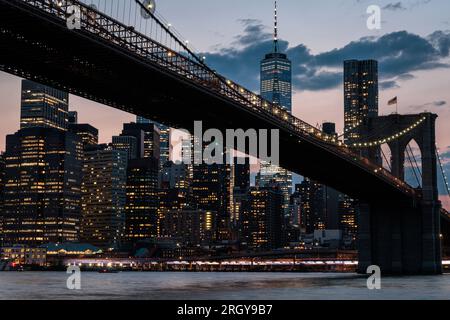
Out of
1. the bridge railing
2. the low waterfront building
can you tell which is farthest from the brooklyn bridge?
the low waterfront building

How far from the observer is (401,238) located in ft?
257

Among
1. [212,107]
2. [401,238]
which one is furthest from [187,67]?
[401,238]

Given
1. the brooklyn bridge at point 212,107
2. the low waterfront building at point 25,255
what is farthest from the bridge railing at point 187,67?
the low waterfront building at point 25,255

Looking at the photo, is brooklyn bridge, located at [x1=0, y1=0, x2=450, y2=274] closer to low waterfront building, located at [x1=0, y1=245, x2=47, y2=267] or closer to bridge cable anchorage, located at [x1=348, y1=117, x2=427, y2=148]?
bridge cable anchorage, located at [x1=348, y1=117, x2=427, y2=148]

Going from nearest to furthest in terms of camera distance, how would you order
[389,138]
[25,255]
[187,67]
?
[187,67]
[389,138]
[25,255]

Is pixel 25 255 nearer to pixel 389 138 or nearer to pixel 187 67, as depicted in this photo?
pixel 389 138

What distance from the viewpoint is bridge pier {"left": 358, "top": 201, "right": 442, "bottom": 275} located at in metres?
77.2

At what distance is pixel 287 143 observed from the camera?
61906 millimetres

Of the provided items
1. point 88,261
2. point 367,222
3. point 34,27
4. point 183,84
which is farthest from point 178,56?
point 88,261

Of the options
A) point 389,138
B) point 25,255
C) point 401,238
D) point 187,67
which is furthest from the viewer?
point 25,255

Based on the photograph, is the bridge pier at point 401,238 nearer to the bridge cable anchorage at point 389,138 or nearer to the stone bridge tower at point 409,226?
the stone bridge tower at point 409,226

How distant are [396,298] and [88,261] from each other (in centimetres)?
13037

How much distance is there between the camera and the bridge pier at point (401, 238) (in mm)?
77250

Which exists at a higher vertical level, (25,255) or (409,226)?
(409,226)
